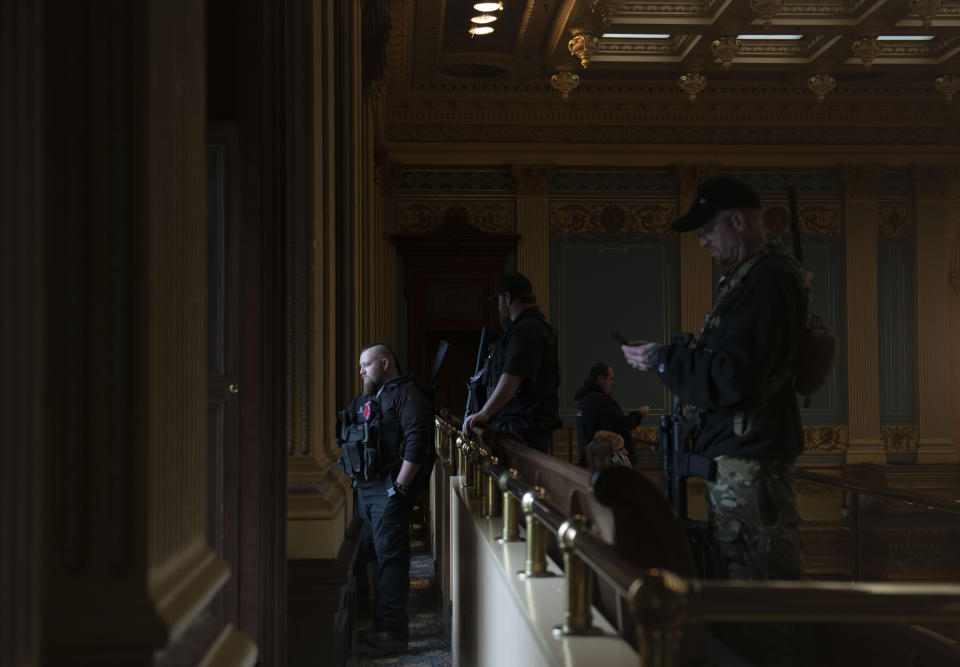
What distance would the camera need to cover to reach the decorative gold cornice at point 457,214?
12523 mm

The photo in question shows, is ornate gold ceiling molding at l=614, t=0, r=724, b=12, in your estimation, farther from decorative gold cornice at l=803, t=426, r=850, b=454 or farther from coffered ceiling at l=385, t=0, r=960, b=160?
decorative gold cornice at l=803, t=426, r=850, b=454

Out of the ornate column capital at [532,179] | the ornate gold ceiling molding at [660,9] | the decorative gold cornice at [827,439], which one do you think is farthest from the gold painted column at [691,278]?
the ornate gold ceiling molding at [660,9]

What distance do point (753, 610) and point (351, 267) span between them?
4462mm

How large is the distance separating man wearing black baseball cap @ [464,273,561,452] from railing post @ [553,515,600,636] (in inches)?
113

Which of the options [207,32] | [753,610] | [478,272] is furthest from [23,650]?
[478,272]

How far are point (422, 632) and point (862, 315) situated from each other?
30.3 feet

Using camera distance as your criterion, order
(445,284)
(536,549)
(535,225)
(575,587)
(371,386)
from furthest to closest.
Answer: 1. (535,225)
2. (445,284)
3. (371,386)
4. (536,549)
5. (575,587)

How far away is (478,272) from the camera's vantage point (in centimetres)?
1225

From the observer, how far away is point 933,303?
43.1 ft

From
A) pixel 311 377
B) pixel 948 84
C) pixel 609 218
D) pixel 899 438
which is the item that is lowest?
pixel 899 438

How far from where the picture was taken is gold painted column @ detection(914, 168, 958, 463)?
13.0m

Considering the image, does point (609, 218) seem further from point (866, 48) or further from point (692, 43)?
point (866, 48)

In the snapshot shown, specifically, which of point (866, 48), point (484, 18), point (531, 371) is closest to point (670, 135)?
point (866, 48)

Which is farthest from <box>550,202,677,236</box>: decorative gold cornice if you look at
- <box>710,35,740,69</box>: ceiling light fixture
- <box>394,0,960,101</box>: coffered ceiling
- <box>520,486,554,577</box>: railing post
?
<box>520,486,554,577</box>: railing post
